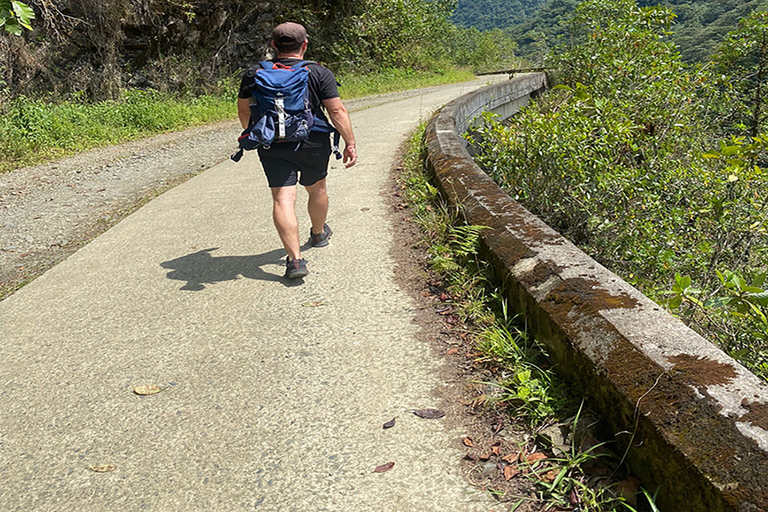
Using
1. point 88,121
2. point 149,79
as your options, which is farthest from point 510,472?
point 149,79

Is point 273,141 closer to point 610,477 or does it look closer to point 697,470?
point 610,477

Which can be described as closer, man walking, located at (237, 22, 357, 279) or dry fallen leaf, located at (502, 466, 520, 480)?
dry fallen leaf, located at (502, 466, 520, 480)

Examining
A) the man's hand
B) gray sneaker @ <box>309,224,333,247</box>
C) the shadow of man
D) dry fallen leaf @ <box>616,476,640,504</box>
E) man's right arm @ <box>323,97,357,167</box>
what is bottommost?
the shadow of man

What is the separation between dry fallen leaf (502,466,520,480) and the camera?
226cm

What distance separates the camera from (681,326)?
232 centimetres

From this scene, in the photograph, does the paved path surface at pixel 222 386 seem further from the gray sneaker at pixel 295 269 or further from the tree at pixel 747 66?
the tree at pixel 747 66

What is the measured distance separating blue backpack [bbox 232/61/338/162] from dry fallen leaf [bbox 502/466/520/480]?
255 cm

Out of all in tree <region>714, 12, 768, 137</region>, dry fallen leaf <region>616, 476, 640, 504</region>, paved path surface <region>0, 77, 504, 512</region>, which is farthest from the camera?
tree <region>714, 12, 768, 137</region>

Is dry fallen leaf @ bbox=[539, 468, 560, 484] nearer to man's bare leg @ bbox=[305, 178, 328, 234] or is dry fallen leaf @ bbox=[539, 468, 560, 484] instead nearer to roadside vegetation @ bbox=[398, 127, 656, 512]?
roadside vegetation @ bbox=[398, 127, 656, 512]

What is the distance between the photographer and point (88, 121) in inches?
477

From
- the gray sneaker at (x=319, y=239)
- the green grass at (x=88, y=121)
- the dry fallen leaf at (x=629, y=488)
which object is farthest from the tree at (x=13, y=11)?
the green grass at (x=88, y=121)

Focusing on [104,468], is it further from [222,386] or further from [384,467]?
[384,467]

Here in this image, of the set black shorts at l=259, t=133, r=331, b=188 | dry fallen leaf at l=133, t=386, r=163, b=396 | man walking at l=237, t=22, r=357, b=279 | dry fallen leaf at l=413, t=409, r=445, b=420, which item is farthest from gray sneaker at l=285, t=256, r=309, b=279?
dry fallen leaf at l=413, t=409, r=445, b=420

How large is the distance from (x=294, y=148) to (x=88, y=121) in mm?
9584
